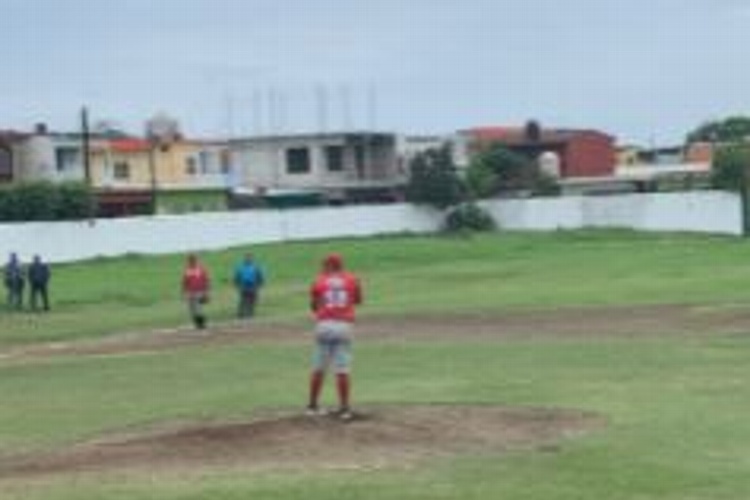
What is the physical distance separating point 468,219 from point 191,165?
39760mm

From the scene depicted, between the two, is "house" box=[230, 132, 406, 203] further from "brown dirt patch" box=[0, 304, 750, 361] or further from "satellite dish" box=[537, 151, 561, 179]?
"brown dirt patch" box=[0, 304, 750, 361]

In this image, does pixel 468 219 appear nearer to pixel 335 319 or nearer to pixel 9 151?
pixel 9 151

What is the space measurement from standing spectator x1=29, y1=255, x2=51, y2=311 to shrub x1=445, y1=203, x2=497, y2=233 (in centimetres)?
4805

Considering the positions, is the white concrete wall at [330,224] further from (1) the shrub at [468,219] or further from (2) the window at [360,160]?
(2) the window at [360,160]

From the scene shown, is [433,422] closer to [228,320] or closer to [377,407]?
[377,407]

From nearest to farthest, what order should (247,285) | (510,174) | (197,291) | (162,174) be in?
(197,291) → (247,285) → (510,174) → (162,174)

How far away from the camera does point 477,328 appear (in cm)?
4044

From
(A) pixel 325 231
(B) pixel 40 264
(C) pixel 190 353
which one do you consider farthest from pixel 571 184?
(C) pixel 190 353

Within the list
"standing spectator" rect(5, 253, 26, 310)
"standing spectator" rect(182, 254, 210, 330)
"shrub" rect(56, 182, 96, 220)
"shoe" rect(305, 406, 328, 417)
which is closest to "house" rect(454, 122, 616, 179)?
"shrub" rect(56, 182, 96, 220)

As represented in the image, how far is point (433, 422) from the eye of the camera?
842 inches

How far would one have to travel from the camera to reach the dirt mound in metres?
18.8

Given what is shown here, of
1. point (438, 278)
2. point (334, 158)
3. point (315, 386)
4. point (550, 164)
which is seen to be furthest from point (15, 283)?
point (550, 164)

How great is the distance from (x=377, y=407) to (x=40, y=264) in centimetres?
3351

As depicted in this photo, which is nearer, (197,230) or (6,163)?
(197,230)
